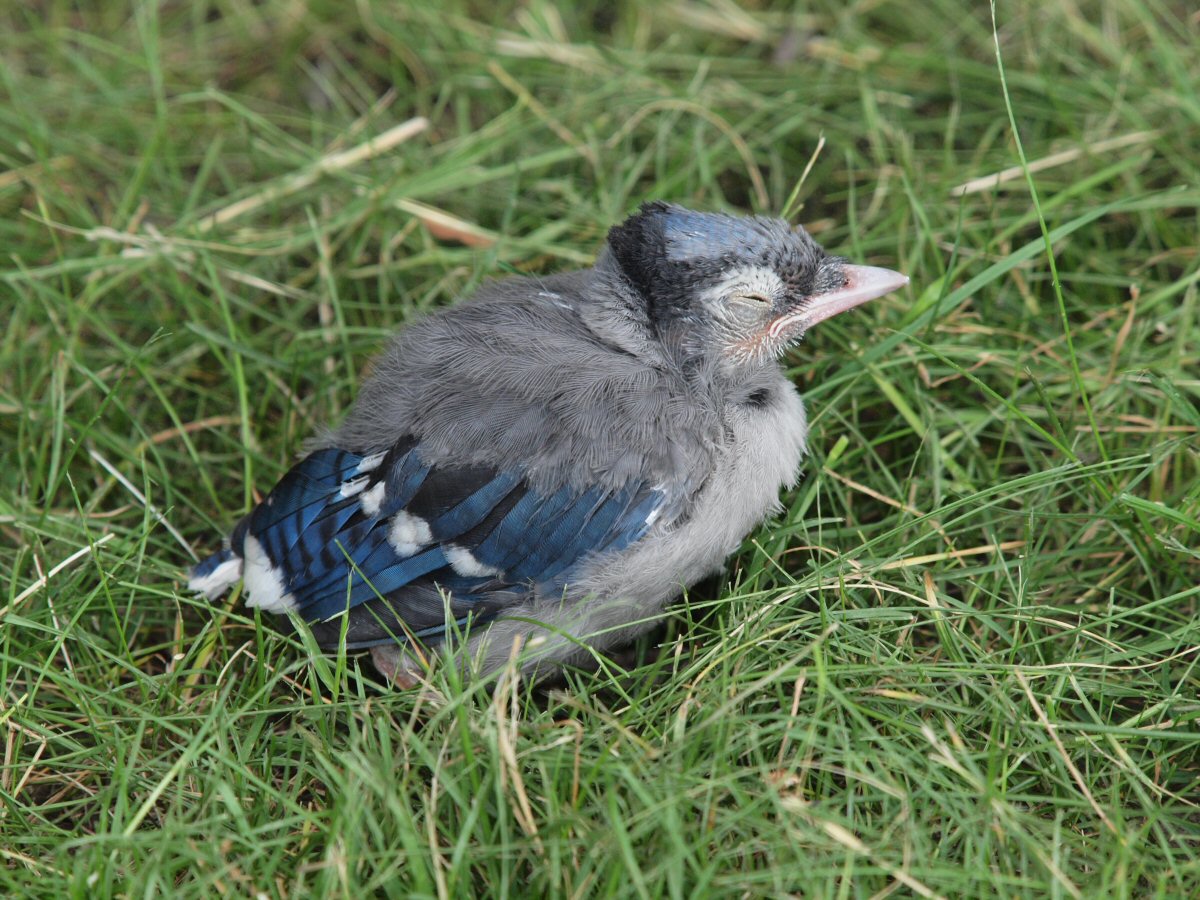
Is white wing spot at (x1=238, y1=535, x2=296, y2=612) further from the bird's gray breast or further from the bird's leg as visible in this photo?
the bird's gray breast

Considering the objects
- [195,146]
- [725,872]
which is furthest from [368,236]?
[725,872]

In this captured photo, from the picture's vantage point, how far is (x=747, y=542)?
274 cm

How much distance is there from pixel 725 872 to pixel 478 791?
0.45 m

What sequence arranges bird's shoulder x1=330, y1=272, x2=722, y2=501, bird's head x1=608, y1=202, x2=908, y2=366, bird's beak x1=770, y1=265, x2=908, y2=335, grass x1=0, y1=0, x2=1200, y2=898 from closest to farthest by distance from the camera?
grass x1=0, y1=0, x2=1200, y2=898 → bird's shoulder x1=330, y1=272, x2=722, y2=501 → bird's head x1=608, y1=202, x2=908, y2=366 → bird's beak x1=770, y1=265, x2=908, y2=335

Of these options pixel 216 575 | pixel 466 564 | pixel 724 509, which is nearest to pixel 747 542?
pixel 724 509

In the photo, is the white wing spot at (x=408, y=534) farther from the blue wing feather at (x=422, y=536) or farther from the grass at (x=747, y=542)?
the grass at (x=747, y=542)

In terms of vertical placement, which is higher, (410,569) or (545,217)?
(545,217)

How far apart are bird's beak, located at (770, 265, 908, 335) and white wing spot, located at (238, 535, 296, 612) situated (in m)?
1.28

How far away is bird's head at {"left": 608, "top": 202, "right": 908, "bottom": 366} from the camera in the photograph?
257 cm

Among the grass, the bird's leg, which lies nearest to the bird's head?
the grass

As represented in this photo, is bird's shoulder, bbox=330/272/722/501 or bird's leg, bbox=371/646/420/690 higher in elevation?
bird's shoulder, bbox=330/272/722/501

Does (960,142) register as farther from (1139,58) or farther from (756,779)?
(756,779)

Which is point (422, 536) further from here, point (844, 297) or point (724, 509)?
point (844, 297)

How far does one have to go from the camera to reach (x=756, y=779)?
7.04 ft
